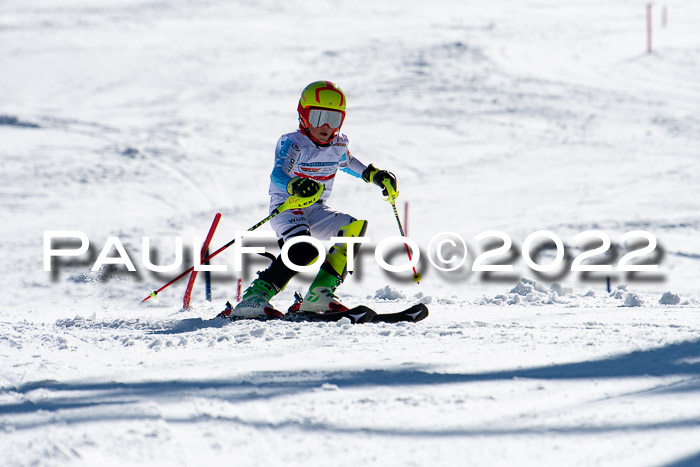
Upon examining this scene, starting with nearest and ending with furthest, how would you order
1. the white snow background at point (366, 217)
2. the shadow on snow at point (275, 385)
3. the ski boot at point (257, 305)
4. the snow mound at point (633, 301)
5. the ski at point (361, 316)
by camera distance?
1. the white snow background at point (366, 217)
2. the shadow on snow at point (275, 385)
3. the ski at point (361, 316)
4. the ski boot at point (257, 305)
5. the snow mound at point (633, 301)

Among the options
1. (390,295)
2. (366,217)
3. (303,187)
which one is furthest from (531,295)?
(366,217)

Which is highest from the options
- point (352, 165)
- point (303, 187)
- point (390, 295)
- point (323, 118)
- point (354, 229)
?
point (323, 118)

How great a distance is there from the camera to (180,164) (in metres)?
13.5

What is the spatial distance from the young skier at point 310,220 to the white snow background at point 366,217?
0.39m

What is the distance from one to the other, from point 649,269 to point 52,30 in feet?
73.4

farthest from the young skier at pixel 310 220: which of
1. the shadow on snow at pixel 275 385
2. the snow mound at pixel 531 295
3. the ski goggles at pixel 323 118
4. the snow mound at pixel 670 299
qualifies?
the snow mound at pixel 670 299

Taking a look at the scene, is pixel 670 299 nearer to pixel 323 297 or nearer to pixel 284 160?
pixel 323 297

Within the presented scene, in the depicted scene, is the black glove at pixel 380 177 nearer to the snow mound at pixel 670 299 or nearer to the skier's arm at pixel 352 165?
the skier's arm at pixel 352 165

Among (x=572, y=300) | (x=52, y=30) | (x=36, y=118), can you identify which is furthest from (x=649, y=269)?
(x=52, y=30)

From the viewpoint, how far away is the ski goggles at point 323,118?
489 cm

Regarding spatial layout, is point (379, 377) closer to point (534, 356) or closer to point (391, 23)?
point (534, 356)

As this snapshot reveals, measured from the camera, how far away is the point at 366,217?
445 inches

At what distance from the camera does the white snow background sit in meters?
2.45

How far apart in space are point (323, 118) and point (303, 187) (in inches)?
22.2
